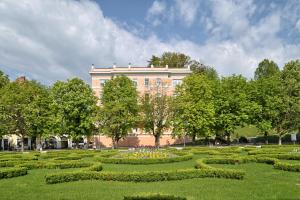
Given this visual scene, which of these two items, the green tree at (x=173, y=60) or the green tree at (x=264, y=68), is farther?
the green tree at (x=264, y=68)

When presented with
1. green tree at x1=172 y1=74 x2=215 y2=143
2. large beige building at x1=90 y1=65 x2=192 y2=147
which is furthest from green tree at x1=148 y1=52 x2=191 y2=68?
green tree at x1=172 y1=74 x2=215 y2=143

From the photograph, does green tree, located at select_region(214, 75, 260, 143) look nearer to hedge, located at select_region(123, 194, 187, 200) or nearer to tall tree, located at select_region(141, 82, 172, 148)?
tall tree, located at select_region(141, 82, 172, 148)

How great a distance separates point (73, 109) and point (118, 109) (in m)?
6.62

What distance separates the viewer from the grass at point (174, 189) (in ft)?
41.4

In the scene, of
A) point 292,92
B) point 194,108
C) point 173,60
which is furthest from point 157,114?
point 173,60

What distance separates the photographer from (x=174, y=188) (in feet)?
46.5

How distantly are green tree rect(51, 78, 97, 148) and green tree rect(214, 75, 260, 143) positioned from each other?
19.0 m

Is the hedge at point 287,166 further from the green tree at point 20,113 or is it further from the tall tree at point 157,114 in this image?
the green tree at point 20,113

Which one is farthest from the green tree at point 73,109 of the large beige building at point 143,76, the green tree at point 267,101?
the green tree at point 267,101

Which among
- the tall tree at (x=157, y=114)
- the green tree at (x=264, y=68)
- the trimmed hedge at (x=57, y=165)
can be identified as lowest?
the trimmed hedge at (x=57, y=165)

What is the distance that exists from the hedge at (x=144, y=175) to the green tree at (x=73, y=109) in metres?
32.5

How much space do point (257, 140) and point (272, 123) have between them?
9.26m

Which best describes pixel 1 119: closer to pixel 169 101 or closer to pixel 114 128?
pixel 114 128

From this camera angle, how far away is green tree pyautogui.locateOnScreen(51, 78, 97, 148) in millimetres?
49438
